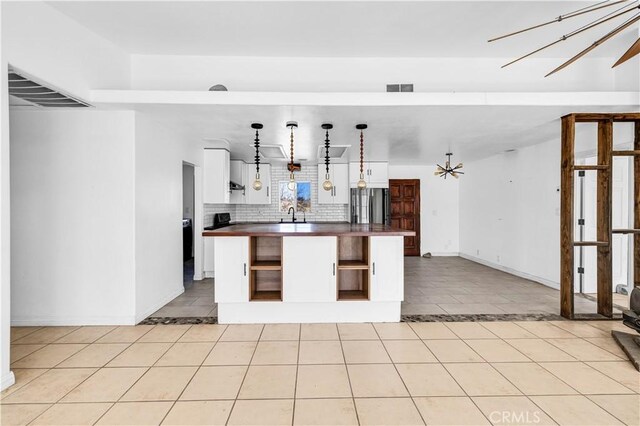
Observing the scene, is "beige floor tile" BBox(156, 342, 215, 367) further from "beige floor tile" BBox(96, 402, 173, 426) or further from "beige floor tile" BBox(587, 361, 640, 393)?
"beige floor tile" BBox(587, 361, 640, 393)

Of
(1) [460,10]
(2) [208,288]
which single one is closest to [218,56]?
(1) [460,10]

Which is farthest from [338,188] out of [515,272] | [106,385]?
[106,385]

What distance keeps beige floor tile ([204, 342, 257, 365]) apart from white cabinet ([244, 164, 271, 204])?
426cm

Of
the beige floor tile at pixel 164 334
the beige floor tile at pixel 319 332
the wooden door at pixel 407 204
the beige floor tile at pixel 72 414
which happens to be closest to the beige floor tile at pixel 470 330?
the beige floor tile at pixel 319 332

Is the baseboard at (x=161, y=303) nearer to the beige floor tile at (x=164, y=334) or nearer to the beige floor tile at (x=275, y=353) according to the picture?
the beige floor tile at (x=164, y=334)

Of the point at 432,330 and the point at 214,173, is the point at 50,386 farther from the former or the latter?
the point at 214,173

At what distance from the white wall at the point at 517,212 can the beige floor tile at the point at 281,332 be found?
4.22 meters

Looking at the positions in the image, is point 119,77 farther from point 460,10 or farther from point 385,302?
point 385,302

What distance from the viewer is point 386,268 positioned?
136 inches

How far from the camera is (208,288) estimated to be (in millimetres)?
4938

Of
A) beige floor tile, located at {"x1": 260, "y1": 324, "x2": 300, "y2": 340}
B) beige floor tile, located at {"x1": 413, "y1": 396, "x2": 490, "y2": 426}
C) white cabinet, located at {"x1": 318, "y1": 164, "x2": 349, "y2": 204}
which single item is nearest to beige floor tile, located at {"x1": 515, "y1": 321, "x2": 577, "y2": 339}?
beige floor tile, located at {"x1": 413, "y1": 396, "x2": 490, "y2": 426}

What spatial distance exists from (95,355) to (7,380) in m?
0.56

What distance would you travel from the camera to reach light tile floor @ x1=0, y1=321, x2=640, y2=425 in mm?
1924

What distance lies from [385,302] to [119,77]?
390 centimetres
